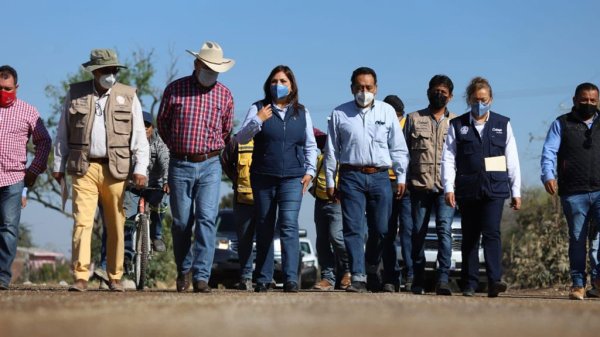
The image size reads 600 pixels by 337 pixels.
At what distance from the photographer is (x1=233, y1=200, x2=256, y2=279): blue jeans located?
14.9 m

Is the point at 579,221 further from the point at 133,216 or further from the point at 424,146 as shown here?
the point at 133,216

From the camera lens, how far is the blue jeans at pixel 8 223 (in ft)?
44.4

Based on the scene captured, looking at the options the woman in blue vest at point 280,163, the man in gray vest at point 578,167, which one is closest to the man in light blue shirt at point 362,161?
the woman in blue vest at point 280,163

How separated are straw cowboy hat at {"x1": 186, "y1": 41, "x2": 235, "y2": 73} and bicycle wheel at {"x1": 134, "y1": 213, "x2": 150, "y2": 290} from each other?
2.33 metres

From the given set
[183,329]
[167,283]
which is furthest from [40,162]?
[167,283]

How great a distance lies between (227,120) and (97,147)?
4.52 feet

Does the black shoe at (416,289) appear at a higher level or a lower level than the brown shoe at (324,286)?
higher

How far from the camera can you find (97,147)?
1274cm

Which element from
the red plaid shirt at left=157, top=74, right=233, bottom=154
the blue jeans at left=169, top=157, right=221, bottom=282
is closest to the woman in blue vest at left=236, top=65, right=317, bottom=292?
the red plaid shirt at left=157, top=74, right=233, bottom=154

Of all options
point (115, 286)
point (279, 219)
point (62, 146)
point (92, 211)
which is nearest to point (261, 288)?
point (279, 219)

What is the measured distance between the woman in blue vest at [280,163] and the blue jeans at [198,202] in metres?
0.53

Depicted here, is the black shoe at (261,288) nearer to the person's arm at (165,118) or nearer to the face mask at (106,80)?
the person's arm at (165,118)

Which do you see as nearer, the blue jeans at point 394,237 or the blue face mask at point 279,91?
the blue face mask at point 279,91

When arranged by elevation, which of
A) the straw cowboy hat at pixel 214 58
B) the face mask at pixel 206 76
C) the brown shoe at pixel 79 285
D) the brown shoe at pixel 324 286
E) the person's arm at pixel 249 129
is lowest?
the brown shoe at pixel 324 286
